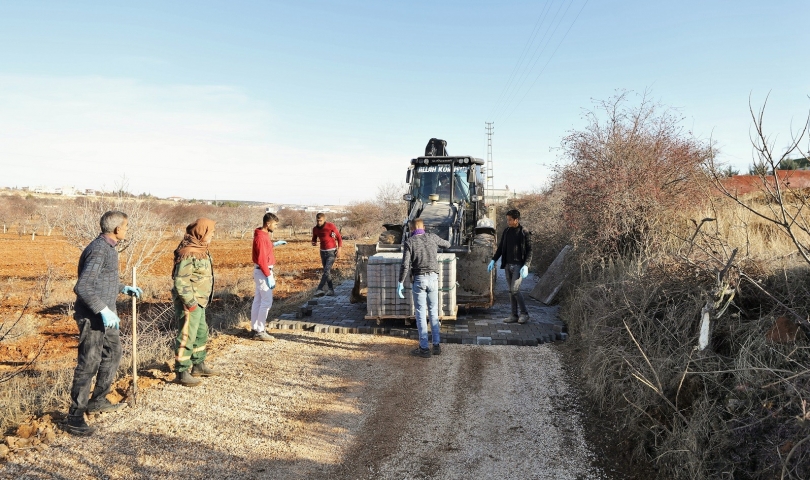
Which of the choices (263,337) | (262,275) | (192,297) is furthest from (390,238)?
(192,297)

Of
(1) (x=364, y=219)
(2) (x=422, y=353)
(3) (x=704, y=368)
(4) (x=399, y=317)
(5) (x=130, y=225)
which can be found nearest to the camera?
(3) (x=704, y=368)

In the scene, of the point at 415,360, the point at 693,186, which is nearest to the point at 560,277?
the point at 693,186

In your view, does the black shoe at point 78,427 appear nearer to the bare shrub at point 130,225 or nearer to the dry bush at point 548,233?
the bare shrub at point 130,225

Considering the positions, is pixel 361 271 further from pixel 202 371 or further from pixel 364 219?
pixel 364 219

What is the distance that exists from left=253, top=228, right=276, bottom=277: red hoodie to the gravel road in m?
1.34

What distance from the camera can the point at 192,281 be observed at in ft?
18.3

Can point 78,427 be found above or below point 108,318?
below

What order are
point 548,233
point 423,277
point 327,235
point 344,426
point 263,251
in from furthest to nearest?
point 548,233 < point 327,235 < point 263,251 < point 423,277 < point 344,426

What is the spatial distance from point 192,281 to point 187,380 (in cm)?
108

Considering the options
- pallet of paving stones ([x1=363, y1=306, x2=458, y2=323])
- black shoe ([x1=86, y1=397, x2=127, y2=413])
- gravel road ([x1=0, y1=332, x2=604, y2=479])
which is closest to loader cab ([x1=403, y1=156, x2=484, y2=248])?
pallet of paving stones ([x1=363, y1=306, x2=458, y2=323])

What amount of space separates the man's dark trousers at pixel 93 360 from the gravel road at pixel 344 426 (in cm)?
29

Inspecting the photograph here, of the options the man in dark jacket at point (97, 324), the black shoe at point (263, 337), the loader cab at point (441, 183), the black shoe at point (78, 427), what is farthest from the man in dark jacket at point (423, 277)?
the loader cab at point (441, 183)

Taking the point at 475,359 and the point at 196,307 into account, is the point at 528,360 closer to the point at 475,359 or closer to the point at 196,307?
the point at 475,359

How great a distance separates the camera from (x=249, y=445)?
13.8ft
